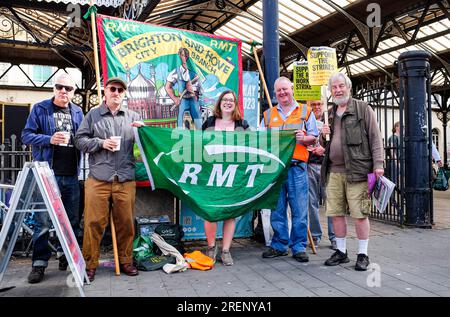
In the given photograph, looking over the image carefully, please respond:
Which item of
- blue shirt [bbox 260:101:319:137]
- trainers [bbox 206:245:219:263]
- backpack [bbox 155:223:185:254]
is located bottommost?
trainers [bbox 206:245:219:263]

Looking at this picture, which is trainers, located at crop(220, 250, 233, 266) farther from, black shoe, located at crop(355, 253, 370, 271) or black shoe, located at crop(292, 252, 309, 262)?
black shoe, located at crop(355, 253, 370, 271)

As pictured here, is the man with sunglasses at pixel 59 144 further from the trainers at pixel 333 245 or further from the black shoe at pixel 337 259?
the trainers at pixel 333 245

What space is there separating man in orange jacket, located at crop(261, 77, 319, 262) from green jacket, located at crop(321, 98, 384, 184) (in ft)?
1.47

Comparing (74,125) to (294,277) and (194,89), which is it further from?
(294,277)

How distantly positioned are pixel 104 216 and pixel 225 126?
5.34 feet

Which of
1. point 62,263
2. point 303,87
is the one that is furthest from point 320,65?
point 62,263

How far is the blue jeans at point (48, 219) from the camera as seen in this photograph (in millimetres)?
3855

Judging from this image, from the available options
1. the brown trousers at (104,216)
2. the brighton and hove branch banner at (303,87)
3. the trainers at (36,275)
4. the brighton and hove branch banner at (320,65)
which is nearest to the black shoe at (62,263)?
the trainers at (36,275)

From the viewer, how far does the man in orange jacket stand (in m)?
4.59

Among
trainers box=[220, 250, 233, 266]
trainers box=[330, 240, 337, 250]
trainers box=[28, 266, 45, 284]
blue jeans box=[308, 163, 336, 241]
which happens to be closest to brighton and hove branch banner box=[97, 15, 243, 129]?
blue jeans box=[308, 163, 336, 241]

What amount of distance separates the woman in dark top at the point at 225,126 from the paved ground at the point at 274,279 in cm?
20

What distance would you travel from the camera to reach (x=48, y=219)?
390cm

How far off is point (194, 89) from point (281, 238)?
2161 millimetres
